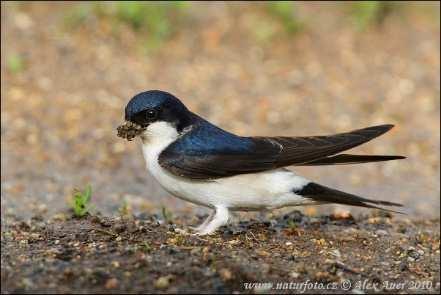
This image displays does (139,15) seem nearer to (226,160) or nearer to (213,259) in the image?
(226,160)

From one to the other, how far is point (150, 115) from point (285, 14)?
4.86 metres

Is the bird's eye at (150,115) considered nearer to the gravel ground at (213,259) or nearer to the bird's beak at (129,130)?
the bird's beak at (129,130)

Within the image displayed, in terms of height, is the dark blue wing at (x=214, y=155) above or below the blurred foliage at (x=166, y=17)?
below

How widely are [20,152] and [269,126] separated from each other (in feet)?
7.56

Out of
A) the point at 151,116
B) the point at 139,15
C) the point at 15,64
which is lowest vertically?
the point at 151,116

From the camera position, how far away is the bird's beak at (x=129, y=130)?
4992mm

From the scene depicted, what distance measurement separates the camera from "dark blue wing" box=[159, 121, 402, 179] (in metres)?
4.97

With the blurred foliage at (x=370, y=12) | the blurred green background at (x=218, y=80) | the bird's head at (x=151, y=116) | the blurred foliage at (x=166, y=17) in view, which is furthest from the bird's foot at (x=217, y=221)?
the blurred foliage at (x=370, y=12)

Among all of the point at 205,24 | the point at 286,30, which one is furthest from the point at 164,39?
the point at 286,30

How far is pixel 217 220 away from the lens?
502 cm

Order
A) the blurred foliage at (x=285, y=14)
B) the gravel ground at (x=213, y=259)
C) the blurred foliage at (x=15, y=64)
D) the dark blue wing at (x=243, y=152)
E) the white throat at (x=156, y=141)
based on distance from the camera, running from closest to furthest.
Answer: the gravel ground at (x=213, y=259) → the dark blue wing at (x=243, y=152) → the white throat at (x=156, y=141) → the blurred foliage at (x=15, y=64) → the blurred foliage at (x=285, y=14)

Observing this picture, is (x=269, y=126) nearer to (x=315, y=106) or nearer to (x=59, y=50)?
(x=315, y=106)

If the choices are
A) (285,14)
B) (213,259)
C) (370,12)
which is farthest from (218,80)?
(213,259)

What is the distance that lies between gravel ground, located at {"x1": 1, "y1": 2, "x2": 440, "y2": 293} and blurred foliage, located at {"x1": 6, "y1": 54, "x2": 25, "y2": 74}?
0.03 metres
